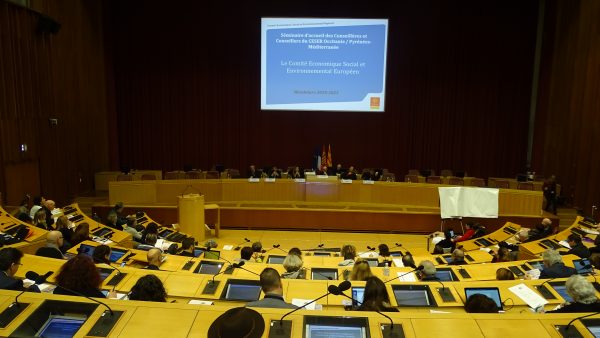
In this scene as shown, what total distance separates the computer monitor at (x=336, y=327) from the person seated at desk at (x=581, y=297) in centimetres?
185

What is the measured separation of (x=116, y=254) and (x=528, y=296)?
4839 mm

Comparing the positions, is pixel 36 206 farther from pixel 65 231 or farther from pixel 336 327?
pixel 336 327

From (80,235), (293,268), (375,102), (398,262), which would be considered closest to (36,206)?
(80,235)

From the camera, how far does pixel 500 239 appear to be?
8.28 metres

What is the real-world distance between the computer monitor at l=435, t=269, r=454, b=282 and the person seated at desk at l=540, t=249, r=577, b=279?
0.98m

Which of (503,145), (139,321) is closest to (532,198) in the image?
(503,145)

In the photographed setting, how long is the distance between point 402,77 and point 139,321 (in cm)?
1606

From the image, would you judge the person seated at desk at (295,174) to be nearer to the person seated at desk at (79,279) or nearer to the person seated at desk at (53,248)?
the person seated at desk at (53,248)

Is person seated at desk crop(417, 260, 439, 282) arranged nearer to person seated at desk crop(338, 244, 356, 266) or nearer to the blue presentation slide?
person seated at desk crop(338, 244, 356, 266)

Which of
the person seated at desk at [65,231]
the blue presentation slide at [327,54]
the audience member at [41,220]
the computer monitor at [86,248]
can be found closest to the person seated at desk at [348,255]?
the computer monitor at [86,248]

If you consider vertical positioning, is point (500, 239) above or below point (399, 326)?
below

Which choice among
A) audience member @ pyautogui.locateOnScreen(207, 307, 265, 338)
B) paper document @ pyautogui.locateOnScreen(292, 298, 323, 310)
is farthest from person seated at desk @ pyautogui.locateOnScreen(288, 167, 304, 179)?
audience member @ pyautogui.locateOnScreen(207, 307, 265, 338)

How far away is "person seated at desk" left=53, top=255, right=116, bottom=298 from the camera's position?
3215mm

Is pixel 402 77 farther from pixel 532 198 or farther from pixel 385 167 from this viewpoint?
pixel 532 198
